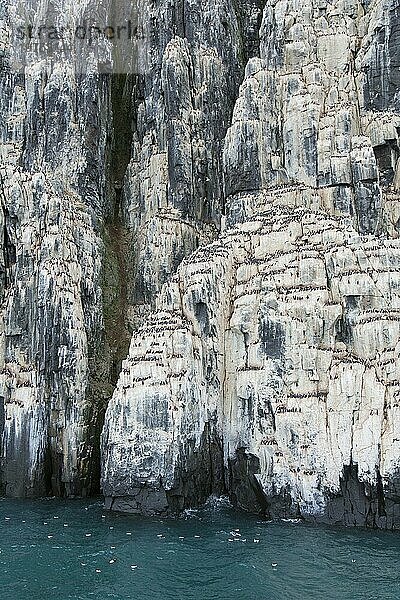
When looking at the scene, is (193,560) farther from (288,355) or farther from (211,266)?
(211,266)

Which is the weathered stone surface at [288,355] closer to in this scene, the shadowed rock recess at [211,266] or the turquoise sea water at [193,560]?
the shadowed rock recess at [211,266]

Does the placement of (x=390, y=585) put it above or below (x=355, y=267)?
below

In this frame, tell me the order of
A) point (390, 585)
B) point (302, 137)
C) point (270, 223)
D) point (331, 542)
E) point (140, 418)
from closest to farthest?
1. point (390, 585)
2. point (331, 542)
3. point (140, 418)
4. point (270, 223)
5. point (302, 137)

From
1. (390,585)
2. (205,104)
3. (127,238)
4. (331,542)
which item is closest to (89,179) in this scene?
(127,238)

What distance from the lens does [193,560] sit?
137 ft

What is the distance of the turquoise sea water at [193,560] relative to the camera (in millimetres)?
37281

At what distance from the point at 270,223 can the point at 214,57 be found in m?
28.5

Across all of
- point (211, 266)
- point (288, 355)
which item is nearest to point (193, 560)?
point (288, 355)

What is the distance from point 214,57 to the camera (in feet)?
262

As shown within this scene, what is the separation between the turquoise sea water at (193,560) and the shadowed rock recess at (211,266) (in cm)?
304

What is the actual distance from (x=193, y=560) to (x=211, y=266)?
23928 millimetres

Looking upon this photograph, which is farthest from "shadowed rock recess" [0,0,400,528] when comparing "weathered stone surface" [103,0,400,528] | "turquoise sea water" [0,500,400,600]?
"turquoise sea water" [0,500,400,600]

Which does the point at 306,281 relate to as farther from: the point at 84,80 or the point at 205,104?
the point at 84,80

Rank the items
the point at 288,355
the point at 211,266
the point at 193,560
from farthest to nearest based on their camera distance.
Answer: the point at 211,266 < the point at 288,355 < the point at 193,560
